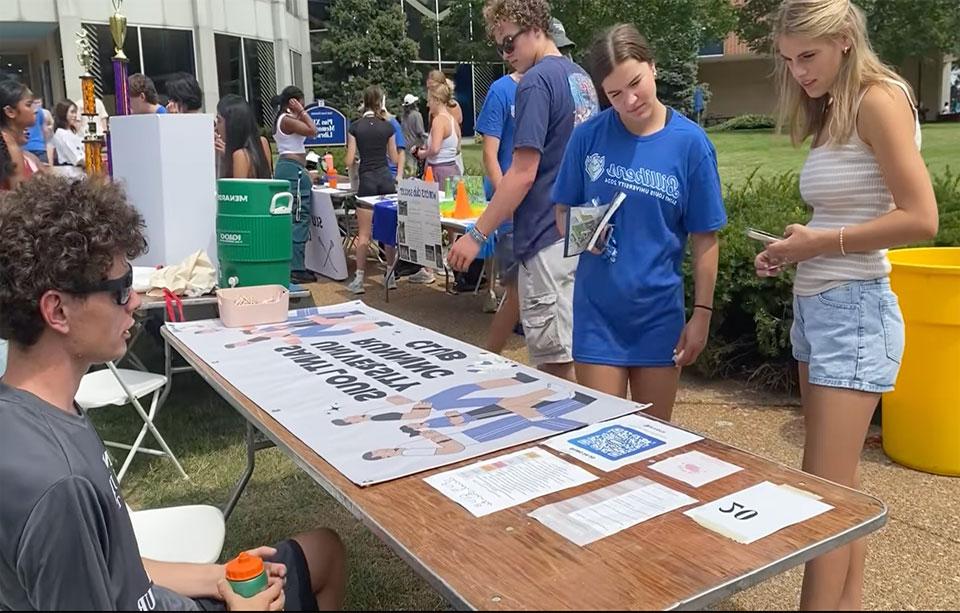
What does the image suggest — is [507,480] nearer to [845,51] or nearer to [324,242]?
[845,51]

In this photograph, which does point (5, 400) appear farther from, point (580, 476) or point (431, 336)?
point (431, 336)

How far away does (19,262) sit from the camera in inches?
62.2

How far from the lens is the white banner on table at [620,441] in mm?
1920

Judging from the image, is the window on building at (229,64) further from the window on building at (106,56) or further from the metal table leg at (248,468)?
the metal table leg at (248,468)

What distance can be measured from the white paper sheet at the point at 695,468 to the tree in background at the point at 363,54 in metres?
31.8

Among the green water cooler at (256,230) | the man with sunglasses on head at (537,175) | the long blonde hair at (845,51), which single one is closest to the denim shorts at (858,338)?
the long blonde hair at (845,51)

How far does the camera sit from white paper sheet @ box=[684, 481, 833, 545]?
5.08 ft

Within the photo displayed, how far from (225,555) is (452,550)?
2.28 m

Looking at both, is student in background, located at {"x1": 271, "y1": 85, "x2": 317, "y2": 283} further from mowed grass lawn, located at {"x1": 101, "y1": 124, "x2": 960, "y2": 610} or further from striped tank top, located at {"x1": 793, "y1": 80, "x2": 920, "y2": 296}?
striped tank top, located at {"x1": 793, "y1": 80, "x2": 920, "y2": 296}

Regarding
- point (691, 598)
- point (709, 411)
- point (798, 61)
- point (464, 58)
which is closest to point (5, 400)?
point (691, 598)

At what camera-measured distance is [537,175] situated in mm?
3508

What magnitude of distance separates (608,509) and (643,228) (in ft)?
4.02

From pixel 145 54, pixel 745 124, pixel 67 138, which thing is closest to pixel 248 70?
pixel 145 54

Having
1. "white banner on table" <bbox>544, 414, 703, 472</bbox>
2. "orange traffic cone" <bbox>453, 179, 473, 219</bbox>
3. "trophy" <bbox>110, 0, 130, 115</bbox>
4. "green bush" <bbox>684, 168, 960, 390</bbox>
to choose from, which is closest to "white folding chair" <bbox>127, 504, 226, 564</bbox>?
"white banner on table" <bbox>544, 414, 703, 472</bbox>
